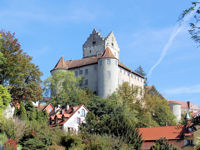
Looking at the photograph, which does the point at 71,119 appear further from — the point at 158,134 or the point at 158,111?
the point at 158,111

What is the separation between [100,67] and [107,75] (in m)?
2.76

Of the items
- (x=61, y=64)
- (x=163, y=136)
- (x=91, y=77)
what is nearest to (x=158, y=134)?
(x=163, y=136)

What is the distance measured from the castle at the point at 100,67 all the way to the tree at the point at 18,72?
28.7 m

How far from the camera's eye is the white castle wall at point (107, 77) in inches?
2822

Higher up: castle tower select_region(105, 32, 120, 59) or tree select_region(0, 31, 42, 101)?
castle tower select_region(105, 32, 120, 59)

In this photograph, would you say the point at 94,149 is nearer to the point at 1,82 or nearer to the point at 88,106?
the point at 1,82

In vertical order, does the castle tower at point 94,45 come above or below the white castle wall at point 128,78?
above

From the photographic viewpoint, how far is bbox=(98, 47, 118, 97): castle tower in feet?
235

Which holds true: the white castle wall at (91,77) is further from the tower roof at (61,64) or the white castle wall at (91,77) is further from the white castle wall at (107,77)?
the tower roof at (61,64)

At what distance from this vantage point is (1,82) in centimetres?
4325

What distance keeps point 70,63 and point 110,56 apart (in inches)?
539

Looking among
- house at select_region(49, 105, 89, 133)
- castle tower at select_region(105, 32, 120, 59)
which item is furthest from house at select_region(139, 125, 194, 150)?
castle tower at select_region(105, 32, 120, 59)

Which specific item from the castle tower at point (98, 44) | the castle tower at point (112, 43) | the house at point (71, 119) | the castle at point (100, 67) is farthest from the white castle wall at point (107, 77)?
the house at point (71, 119)

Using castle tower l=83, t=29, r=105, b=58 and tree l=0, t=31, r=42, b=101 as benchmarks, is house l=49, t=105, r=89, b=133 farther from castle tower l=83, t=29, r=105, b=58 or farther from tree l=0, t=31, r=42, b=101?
castle tower l=83, t=29, r=105, b=58
